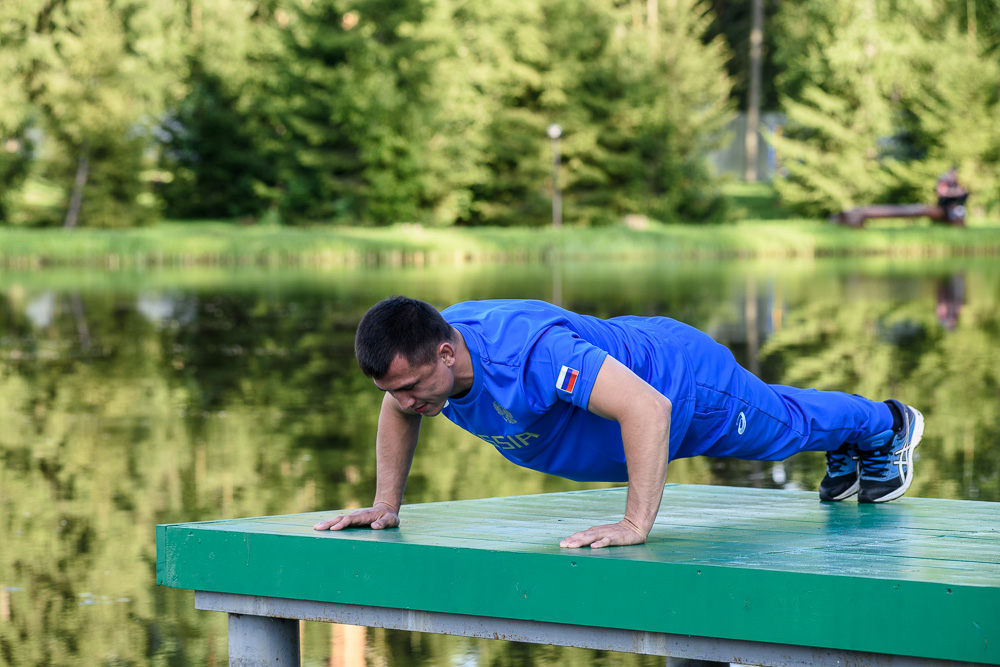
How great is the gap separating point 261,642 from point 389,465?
678 millimetres

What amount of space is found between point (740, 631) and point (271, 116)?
48.9 meters

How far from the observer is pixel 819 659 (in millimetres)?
3447

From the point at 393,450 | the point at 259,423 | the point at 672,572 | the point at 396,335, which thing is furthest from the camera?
the point at 259,423

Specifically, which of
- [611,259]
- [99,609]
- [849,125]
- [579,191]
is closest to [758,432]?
[99,609]

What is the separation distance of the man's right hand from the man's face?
553 millimetres

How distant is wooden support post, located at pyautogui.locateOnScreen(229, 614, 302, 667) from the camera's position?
4164mm

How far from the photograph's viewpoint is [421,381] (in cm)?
381

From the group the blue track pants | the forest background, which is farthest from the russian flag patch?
the forest background

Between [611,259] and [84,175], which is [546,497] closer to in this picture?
[611,259]

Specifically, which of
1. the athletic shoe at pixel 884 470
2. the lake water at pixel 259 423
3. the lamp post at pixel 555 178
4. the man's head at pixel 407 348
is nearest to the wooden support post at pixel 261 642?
the lake water at pixel 259 423

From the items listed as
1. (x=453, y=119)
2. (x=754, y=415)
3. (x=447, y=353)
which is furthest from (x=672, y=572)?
(x=453, y=119)

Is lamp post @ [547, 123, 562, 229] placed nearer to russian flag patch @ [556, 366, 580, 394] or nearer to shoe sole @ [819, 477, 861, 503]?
shoe sole @ [819, 477, 861, 503]

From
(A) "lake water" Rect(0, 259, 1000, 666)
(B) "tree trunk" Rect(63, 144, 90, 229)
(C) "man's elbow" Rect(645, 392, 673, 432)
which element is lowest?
(A) "lake water" Rect(0, 259, 1000, 666)

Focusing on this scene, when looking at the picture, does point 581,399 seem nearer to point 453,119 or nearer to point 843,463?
point 843,463
